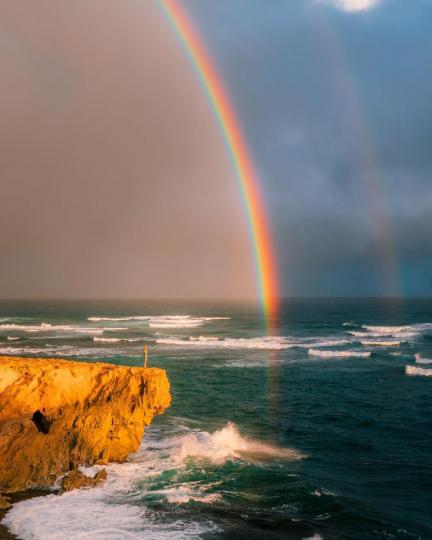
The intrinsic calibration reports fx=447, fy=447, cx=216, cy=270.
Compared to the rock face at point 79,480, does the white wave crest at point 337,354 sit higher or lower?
lower

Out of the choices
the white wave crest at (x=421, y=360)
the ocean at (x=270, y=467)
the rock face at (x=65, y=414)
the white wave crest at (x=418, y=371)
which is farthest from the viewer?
the white wave crest at (x=421, y=360)

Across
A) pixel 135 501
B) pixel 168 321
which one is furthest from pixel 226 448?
pixel 168 321

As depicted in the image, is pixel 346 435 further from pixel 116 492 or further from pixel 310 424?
pixel 116 492

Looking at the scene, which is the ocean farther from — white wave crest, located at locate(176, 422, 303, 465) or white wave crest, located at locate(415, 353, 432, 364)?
white wave crest, located at locate(415, 353, 432, 364)

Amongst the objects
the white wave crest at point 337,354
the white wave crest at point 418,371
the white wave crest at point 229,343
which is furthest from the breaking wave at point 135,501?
the white wave crest at point 229,343

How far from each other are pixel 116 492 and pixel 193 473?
3.97 m

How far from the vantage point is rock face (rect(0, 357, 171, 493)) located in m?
17.5

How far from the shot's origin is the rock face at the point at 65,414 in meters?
17.5

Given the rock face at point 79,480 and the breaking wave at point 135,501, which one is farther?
the rock face at point 79,480

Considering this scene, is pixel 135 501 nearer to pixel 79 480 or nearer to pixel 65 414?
pixel 79 480

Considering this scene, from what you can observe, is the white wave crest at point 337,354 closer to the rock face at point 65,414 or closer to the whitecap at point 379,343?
the whitecap at point 379,343

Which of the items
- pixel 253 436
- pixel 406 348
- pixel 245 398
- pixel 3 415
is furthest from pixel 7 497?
pixel 406 348

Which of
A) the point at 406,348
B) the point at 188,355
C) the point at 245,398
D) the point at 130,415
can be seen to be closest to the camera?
the point at 130,415

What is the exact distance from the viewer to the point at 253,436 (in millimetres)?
26484
